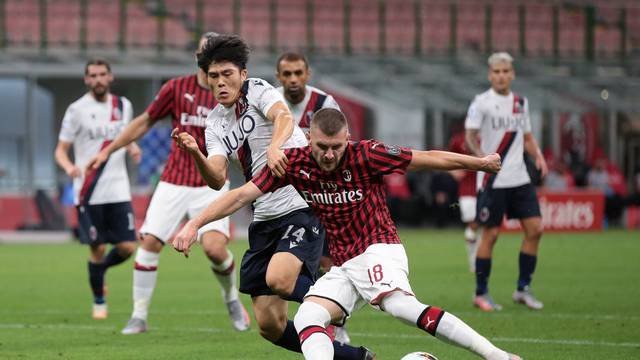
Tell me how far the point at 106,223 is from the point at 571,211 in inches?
673

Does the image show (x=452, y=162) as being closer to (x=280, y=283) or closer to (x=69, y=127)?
(x=280, y=283)

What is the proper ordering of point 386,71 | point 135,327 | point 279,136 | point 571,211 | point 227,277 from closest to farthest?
1. point 279,136
2. point 135,327
3. point 227,277
4. point 571,211
5. point 386,71

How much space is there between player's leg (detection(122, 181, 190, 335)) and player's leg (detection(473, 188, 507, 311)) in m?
3.11

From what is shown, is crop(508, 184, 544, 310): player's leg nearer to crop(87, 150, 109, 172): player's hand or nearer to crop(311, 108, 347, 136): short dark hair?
crop(87, 150, 109, 172): player's hand

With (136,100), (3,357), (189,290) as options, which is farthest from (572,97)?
(3,357)

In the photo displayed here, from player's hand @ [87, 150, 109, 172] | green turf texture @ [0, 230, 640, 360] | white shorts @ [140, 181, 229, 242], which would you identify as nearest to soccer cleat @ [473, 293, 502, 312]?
green turf texture @ [0, 230, 640, 360]

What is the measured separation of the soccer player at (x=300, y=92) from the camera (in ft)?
30.0

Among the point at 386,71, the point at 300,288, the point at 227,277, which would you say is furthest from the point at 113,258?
the point at 386,71

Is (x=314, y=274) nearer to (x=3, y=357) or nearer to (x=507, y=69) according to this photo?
(x=3, y=357)

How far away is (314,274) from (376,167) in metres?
1.25

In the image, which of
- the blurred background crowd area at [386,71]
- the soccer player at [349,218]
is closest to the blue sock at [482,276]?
the soccer player at [349,218]

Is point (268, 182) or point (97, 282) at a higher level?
point (268, 182)

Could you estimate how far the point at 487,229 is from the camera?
38.1 ft

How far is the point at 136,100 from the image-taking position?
29750mm
